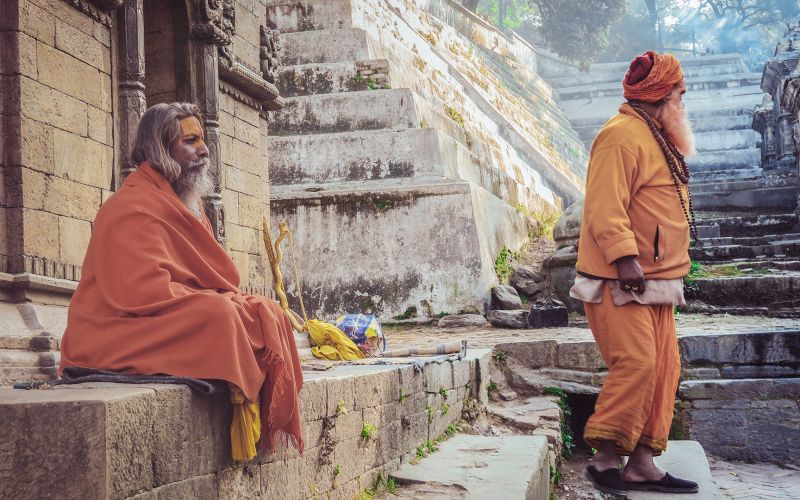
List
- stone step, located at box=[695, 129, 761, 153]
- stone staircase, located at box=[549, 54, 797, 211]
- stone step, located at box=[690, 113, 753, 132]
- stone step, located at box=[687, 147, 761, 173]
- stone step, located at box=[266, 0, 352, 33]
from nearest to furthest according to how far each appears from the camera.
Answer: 1. stone step, located at box=[266, 0, 352, 33]
2. stone staircase, located at box=[549, 54, 797, 211]
3. stone step, located at box=[687, 147, 761, 173]
4. stone step, located at box=[695, 129, 761, 153]
5. stone step, located at box=[690, 113, 753, 132]

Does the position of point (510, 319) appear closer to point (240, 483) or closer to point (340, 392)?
point (340, 392)

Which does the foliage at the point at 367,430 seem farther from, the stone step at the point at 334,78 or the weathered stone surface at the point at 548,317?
the stone step at the point at 334,78

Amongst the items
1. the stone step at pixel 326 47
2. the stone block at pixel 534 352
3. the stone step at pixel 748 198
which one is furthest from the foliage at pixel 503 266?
the stone step at pixel 748 198

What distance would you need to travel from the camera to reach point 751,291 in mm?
10062

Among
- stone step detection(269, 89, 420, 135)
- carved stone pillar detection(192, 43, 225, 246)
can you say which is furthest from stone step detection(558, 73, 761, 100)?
carved stone pillar detection(192, 43, 225, 246)

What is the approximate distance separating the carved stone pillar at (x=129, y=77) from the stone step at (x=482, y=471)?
268 cm

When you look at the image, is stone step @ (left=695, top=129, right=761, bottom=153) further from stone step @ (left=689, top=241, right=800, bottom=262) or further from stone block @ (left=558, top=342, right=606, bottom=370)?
stone block @ (left=558, top=342, right=606, bottom=370)

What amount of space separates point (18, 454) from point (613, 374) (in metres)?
3.12

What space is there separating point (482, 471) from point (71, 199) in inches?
111

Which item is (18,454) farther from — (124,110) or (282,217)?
(282,217)

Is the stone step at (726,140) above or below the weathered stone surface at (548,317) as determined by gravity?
above

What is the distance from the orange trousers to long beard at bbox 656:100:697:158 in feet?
3.06

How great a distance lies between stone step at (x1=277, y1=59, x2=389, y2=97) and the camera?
1220 centimetres

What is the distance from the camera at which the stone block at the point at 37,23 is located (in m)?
5.12
